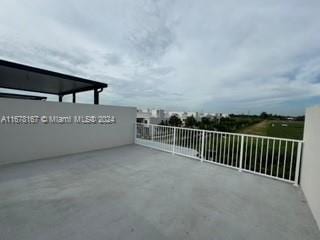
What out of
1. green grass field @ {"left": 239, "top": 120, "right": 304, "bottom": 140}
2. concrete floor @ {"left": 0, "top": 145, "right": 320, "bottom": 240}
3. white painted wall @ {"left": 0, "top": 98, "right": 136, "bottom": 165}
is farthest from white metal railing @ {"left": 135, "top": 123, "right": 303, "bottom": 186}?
green grass field @ {"left": 239, "top": 120, "right": 304, "bottom": 140}

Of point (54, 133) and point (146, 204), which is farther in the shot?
point (54, 133)

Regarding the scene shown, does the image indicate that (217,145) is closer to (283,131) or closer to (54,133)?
(54,133)

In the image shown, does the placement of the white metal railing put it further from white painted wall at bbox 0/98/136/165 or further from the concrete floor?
white painted wall at bbox 0/98/136/165

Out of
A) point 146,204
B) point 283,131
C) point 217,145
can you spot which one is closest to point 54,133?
point 146,204

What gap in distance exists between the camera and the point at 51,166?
12.4 feet

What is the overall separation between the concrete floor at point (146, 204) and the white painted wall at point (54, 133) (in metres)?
0.55

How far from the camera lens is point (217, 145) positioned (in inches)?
182

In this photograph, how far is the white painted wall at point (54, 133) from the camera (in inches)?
153

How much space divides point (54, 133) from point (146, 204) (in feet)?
12.4

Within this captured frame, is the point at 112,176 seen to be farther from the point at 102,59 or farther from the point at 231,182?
the point at 102,59

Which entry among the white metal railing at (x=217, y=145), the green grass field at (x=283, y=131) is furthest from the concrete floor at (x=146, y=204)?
the green grass field at (x=283, y=131)

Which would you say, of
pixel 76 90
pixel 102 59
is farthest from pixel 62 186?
pixel 76 90

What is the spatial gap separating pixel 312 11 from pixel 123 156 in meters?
5.49

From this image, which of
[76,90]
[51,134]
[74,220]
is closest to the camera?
[74,220]
